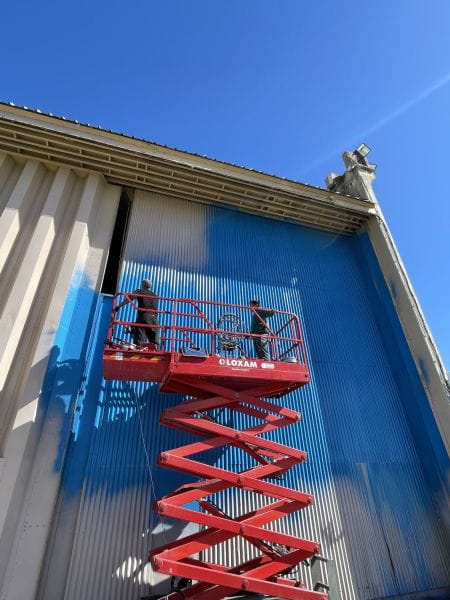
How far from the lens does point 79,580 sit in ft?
21.7

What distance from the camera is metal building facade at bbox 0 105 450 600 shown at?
7133mm

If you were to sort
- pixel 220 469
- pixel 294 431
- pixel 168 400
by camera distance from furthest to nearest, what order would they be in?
pixel 294 431
pixel 168 400
pixel 220 469

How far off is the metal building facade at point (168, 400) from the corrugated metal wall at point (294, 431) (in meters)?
0.04

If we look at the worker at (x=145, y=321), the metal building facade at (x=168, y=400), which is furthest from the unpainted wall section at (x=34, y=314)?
the worker at (x=145, y=321)

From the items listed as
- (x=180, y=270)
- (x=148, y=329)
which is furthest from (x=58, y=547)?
(x=180, y=270)

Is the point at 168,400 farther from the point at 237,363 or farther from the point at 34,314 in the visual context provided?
the point at 34,314

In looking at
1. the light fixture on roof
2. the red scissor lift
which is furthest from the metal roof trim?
the red scissor lift

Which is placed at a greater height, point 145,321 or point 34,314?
point 34,314

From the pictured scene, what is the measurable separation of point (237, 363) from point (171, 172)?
27.2ft

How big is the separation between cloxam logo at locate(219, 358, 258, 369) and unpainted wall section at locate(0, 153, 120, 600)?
416 cm

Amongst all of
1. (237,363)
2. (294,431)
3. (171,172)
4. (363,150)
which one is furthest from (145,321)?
(363,150)

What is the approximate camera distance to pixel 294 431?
31.4 ft

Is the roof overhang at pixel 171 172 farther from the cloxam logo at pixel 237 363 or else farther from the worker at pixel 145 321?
the cloxam logo at pixel 237 363

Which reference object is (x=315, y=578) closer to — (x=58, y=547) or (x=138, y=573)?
(x=138, y=573)
